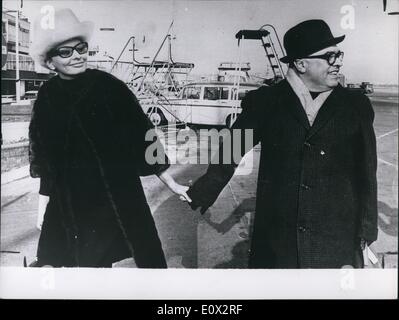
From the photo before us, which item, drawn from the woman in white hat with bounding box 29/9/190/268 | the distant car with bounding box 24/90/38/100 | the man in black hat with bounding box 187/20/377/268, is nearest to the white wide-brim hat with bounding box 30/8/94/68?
the woman in white hat with bounding box 29/9/190/268

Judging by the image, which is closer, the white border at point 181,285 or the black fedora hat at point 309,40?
the black fedora hat at point 309,40

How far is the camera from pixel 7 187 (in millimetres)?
3262

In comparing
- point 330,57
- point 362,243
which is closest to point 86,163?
point 330,57

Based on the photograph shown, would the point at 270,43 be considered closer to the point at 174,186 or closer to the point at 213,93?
the point at 213,93

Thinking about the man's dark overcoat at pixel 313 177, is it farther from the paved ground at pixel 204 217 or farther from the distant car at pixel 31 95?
the distant car at pixel 31 95

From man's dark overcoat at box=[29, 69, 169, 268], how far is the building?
0.22 m

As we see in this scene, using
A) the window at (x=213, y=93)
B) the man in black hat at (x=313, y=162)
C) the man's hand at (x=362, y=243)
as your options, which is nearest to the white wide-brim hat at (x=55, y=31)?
the window at (x=213, y=93)

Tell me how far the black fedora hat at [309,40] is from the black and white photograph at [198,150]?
16 mm

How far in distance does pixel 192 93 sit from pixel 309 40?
3.81ft

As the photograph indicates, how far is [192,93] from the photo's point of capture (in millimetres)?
3490

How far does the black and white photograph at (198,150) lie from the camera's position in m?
2.67

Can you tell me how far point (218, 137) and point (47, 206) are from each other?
57.2 inches

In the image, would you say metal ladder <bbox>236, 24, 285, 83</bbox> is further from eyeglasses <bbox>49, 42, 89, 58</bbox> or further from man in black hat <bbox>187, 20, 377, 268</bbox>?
eyeglasses <bbox>49, 42, 89, 58</bbox>

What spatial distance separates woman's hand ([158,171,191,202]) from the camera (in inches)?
116
